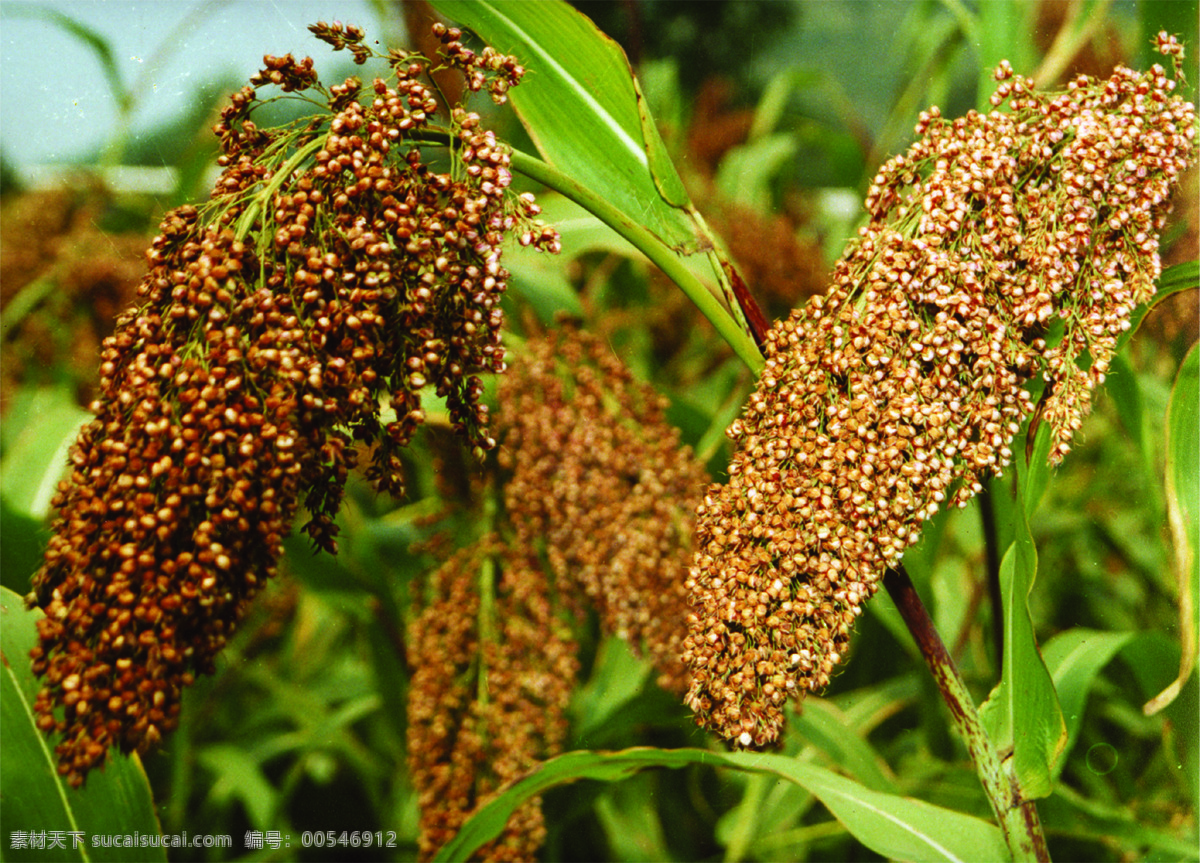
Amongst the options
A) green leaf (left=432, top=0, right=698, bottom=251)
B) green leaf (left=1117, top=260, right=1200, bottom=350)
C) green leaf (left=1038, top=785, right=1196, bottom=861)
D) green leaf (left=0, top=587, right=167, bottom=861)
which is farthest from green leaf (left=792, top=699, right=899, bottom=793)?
green leaf (left=0, top=587, right=167, bottom=861)

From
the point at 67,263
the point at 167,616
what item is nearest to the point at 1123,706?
the point at 167,616

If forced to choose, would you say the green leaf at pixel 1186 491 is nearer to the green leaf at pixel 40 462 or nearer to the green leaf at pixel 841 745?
the green leaf at pixel 841 745

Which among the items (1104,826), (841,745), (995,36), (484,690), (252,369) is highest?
(995,36)

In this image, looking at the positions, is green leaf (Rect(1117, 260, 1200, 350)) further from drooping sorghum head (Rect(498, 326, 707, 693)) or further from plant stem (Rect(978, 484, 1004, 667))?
drooping sorghum head (Rect(498, 326, 707, 693))

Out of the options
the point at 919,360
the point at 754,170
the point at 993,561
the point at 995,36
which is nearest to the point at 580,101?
the point at 919,360

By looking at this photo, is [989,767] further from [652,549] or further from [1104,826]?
[1104,826]
